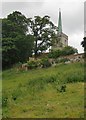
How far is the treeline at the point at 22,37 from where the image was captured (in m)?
34.7

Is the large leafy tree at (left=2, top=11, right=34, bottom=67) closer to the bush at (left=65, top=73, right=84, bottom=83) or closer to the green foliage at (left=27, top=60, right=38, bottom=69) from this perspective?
the green foliage at (left=27, top=60, right=38, bottom=69)

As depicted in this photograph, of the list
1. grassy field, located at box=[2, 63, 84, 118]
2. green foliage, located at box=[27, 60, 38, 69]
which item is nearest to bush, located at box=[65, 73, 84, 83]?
grassy field, located at box=[2, 63, 84, 118]

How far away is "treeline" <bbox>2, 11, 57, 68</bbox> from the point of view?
34656 mm

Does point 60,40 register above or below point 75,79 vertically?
above

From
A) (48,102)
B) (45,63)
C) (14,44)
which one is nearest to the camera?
(48,102)

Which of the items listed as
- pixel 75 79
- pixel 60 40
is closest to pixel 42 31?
pixel 60 40

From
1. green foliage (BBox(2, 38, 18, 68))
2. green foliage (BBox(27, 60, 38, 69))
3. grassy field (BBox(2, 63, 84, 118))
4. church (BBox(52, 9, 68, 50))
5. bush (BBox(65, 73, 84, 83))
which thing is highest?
church (BBox(52, 9, 68, 50))

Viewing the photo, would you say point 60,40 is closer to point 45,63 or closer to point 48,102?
point 45,63

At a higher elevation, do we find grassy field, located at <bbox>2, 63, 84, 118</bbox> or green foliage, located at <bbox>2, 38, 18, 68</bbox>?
green foliage, located at <bbox>2, 38, 18, 68</bbox>

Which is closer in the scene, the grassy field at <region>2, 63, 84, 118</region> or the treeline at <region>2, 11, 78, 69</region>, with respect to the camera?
the grassy field at <region>2, 63, 84, 118</region>

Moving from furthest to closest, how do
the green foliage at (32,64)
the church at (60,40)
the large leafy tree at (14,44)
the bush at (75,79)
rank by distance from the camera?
the church at (60,40)
the large leafy tree at (14,44)
the green foliage at (32,64)
the bush at (75,79)

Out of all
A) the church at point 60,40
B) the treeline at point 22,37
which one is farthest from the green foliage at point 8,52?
the church at point 60,40

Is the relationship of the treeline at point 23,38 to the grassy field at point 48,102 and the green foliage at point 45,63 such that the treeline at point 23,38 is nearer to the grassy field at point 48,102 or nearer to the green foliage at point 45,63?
the green foliage at point 45,63

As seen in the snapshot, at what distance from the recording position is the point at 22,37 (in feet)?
117
